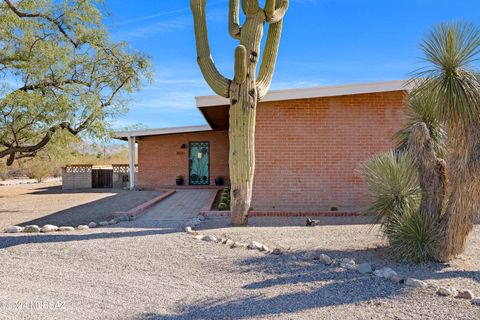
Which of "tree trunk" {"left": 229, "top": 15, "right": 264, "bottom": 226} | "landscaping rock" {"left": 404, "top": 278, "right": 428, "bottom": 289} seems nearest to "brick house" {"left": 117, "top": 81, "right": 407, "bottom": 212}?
"tree trunk" {"left": 229, "top": 15, "right": 264, "bottom": 226}

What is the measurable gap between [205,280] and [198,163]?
1579cm

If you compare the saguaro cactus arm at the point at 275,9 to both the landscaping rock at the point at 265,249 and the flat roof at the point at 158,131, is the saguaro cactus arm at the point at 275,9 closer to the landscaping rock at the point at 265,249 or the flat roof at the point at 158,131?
the landscaping rock at the point at 265,249

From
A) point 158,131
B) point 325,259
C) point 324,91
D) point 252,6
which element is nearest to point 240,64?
point 252,6

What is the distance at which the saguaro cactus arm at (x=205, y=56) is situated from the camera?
8.92 metres

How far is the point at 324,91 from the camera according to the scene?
428 inches

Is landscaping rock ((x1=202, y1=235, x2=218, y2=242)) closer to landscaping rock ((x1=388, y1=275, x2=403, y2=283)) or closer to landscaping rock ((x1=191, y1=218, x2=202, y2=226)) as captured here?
landscaping rock ((x1=191, y1=218, x2=202, y2=226))

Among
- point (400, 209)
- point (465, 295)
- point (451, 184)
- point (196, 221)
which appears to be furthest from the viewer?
point (196, 221)

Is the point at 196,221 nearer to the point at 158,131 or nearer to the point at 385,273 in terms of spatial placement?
the point at 385,273

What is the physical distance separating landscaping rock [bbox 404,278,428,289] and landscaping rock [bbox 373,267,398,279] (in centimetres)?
27

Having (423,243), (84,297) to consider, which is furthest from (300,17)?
(84,297)

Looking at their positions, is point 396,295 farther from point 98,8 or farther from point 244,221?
point 98,8

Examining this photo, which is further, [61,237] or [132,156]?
[132,156]

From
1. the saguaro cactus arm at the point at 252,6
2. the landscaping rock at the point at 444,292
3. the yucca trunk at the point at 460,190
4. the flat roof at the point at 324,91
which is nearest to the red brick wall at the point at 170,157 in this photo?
the flat roof at the point at 324,91

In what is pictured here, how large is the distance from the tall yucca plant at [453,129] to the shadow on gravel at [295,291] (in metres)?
0.65
